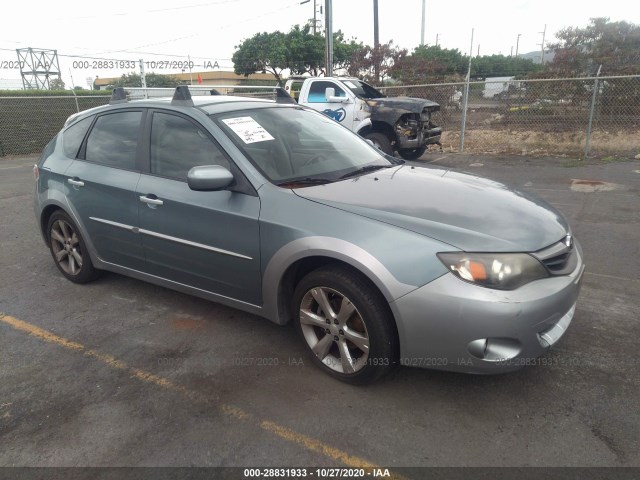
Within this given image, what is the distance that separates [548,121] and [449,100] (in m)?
3.41

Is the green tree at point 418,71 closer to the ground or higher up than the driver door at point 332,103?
higher up

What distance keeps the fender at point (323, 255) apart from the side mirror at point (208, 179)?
0.57 meters

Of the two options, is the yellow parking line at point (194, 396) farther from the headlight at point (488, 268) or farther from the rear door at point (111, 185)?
the headlight at point (488, 268)

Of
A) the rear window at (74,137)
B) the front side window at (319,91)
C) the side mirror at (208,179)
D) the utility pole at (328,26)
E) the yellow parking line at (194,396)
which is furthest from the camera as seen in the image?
the utility pole at (328,26)

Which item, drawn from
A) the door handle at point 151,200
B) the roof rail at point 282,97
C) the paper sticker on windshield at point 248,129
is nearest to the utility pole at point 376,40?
the roof rail at point 282,97

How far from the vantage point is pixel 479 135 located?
48.2 feet

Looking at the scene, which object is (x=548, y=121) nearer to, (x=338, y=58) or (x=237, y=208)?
(x=237, y=208)

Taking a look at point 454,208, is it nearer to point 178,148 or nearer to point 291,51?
point 178,148

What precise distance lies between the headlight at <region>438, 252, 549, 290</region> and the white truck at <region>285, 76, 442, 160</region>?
766cm

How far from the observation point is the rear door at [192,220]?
121 inches

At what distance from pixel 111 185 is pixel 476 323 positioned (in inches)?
115

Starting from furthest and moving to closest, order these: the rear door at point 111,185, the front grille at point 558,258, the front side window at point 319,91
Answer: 1. the front side window at point 319,91
2. the rear door at point 111,185
3. the front grille at point 558,258

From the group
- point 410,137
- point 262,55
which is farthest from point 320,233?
point 262,55

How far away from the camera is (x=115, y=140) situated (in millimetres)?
3941
